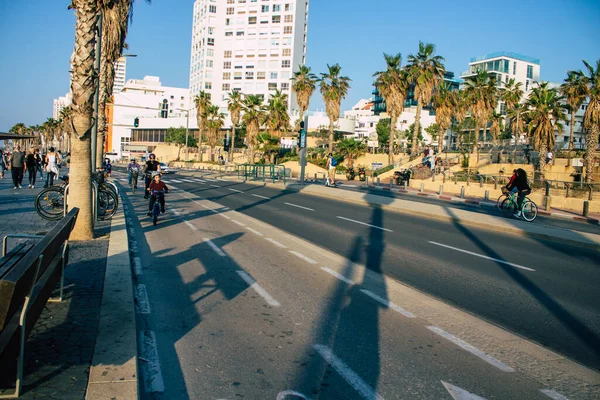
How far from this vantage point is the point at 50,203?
42.7 ft

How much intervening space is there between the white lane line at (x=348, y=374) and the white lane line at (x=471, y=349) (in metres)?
1.38

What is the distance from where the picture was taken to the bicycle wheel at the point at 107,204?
13305mm

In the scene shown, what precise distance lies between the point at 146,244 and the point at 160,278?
3.11m

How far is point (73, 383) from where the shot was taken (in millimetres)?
3715

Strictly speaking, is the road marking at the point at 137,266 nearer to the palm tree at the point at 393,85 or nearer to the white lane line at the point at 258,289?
the white lane line at the point at 258,289

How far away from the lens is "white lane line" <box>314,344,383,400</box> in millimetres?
3994

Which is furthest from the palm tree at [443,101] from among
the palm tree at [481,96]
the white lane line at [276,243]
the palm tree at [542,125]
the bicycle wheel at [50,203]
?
the bicycle wheel at [50,203]

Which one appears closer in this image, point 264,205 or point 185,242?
point 185,242


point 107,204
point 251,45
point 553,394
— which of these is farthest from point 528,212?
point 251,45

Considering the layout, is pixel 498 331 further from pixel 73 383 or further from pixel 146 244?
pixel 146 244

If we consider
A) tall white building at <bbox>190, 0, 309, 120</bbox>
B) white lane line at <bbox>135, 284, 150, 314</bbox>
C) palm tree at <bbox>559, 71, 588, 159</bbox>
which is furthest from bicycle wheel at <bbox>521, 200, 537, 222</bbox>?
tall white building at <bbox>190, 0, 309, 120</bbox>

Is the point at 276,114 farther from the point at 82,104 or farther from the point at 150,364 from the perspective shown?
the point at 150,364

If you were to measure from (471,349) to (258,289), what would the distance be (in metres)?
3.12

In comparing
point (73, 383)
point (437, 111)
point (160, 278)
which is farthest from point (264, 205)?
point (437, 111)
